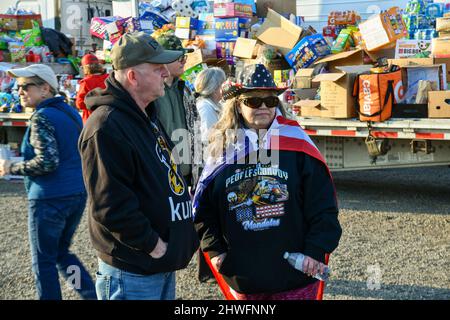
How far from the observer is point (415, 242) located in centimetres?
609

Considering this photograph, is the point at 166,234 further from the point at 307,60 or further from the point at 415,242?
the point at 307,60

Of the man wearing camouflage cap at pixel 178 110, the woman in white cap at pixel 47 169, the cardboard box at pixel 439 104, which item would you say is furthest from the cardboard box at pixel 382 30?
the woman in white cap at pixel 47 169

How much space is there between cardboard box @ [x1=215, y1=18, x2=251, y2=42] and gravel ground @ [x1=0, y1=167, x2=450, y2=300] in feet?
9.35

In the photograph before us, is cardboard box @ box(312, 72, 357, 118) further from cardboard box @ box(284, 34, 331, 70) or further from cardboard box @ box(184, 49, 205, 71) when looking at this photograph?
cardboard box @ box(184, 49, 205, 71)

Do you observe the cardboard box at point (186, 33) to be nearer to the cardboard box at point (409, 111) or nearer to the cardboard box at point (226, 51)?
the cardboard box at point (226, 51)

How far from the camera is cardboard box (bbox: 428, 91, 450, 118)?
21.2ft

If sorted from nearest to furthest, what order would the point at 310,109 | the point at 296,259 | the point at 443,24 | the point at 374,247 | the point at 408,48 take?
1. the point at 296,259
2. the point at 374,247
3. the point at 310,109
4. the point at 443,24
5. the point at 408,48

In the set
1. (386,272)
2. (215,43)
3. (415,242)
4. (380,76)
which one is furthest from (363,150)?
(215,43)

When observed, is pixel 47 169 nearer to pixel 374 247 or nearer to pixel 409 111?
pixel 374 247

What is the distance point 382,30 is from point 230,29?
2.72 metres

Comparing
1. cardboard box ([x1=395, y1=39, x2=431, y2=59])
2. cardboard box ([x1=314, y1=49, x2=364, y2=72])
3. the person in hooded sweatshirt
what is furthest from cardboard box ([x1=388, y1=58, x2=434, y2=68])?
the person in hooded sweatshirt

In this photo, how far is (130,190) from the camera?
2494 mm

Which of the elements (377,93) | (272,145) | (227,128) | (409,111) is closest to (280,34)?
(377,93)

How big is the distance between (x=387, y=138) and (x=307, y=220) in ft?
14.2
